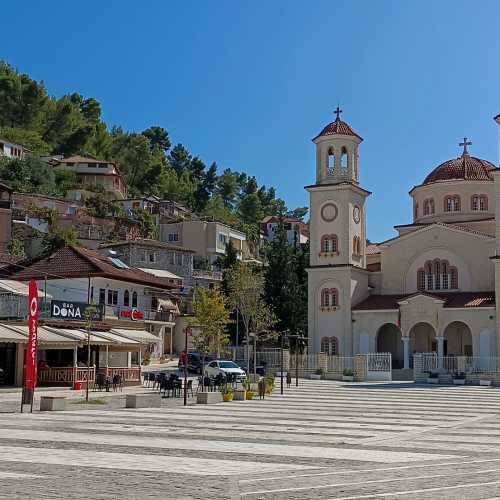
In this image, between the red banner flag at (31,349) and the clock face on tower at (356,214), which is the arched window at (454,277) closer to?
the clock face on tower at (356,214)

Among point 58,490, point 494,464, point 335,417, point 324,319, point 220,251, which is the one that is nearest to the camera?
point 58,490

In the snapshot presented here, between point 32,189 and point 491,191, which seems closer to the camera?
point 491,191

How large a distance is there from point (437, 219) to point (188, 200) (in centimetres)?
7216

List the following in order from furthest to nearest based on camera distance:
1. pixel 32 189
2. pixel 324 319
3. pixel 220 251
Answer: pixel 220 251 → pixel 32 189 → pixel 324 319

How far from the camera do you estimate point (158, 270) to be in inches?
3253

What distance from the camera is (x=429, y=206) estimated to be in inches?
2665

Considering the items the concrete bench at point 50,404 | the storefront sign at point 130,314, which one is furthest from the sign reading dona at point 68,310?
the concrete bench at point 50,404

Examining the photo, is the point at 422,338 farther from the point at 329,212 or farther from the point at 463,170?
the point at 463,170

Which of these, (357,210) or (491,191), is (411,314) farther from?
(491,191)

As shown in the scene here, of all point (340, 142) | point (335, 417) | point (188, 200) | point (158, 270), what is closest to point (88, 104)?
point (188, 200)

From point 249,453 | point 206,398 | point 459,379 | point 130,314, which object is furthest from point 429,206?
point 249,453

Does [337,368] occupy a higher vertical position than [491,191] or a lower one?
lower

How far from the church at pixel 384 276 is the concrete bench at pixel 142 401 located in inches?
1299

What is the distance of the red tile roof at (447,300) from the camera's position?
55.8 metres
